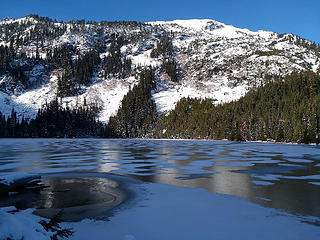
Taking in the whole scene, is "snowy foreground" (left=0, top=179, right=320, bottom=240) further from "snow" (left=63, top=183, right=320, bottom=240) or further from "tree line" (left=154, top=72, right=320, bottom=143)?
"tree line" (left=154, top=72, right=320, bottom=143)

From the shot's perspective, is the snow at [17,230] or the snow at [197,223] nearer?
the snow at [17,230]

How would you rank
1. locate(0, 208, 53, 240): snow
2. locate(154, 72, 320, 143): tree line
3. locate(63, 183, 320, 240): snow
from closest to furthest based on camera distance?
1. locate(0, 208, 53, 240): snow
2. locate(63, 183, 320, 240): snow
3. locate(154, 72, 320, 143): tree line

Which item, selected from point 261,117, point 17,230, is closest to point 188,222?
point 17,230

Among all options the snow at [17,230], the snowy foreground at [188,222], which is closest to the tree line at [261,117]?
the snowy foreground at [188,222]

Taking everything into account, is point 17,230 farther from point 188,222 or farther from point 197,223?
point 197,223

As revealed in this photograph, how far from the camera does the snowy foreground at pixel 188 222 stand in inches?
265

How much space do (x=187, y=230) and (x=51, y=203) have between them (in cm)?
598

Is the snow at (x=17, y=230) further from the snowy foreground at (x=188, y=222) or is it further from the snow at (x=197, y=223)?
the snow at (x=197, y=223)

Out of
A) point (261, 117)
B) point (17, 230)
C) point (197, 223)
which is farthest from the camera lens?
point (261, 117)

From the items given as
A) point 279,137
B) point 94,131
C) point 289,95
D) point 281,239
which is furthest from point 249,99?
point 281,239

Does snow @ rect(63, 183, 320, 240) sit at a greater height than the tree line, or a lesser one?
lesser

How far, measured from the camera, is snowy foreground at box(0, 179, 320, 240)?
6.74 meters

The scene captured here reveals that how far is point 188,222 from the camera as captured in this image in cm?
799

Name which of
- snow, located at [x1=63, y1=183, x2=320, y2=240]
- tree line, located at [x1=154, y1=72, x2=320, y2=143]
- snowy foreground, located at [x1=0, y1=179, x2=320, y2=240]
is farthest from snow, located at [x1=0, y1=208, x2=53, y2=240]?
tree line, located at [x1=154, y1=72, x2=320, y2=143]
